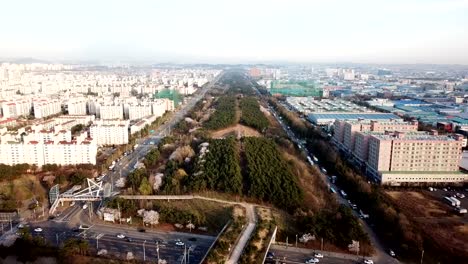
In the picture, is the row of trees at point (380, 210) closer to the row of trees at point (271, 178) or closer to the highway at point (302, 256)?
the highway at point (302, 256)

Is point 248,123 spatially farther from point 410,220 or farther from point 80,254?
point 80,254

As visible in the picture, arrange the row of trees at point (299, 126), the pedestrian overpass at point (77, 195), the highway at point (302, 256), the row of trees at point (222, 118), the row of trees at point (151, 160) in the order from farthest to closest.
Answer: the row of trees at point (222, 118) < the row of trees at point (299, 126) < the row of trees at point (151, 160) < the pedestrian overpass at point (77, 195) < the highway at point (302, 256)

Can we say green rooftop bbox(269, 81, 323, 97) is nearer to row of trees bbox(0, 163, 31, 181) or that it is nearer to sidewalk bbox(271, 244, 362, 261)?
row of trees bbox(0, 163, 31, 181)

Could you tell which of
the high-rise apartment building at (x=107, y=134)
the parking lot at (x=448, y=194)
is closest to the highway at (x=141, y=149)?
the high-rise apartment building at (x=107, y=134)

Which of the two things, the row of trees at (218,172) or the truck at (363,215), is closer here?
the truck at (363,215)

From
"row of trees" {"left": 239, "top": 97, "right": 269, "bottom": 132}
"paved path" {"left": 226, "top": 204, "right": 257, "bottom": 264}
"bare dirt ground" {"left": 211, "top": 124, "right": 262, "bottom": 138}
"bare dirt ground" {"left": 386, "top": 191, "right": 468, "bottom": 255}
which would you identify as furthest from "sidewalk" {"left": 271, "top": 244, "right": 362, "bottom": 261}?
"row of trees" {"left": 239, "top": 97, "right": 269, "bottom": 132}

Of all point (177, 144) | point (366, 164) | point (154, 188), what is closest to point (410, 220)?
point (366, 164)

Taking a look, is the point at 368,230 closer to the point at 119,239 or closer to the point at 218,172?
the point at 218,172
